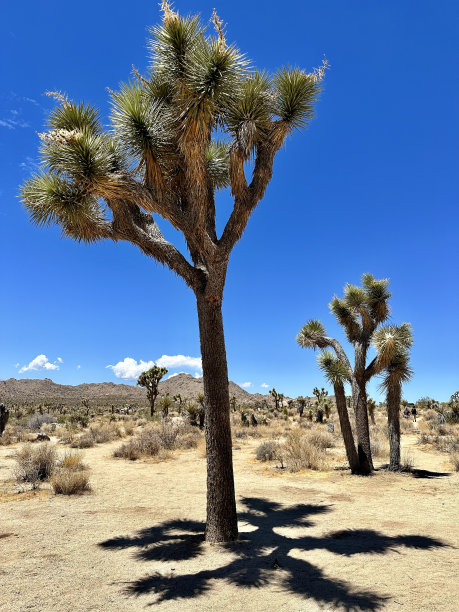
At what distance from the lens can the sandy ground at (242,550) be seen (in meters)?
4.54

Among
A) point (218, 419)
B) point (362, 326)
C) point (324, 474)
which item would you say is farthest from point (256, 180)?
point (324, 474)

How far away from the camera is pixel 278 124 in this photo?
6875 mm

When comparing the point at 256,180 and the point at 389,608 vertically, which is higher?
the point at 256,180

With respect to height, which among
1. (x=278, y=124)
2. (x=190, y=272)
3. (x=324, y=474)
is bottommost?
(x=324, y=474)

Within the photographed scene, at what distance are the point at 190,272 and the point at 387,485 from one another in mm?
8182

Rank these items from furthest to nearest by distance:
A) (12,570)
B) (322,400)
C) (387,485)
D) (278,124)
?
(322,400)
(387,485)
(278,124)
(12,570)

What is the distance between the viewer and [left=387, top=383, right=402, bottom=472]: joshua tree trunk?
12.6 m

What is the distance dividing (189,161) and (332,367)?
29.8ft

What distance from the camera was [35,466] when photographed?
10578 millimetres

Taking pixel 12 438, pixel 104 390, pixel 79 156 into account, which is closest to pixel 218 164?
pixel 79 156

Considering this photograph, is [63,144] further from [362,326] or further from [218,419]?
[362,326]

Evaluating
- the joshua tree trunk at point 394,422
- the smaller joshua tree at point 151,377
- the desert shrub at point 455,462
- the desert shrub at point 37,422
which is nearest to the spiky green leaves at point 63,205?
the joshua tree trunk at point 394,422

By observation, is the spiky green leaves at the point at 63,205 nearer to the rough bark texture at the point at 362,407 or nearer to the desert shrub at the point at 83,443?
the rough bark texture at the point at 362,407

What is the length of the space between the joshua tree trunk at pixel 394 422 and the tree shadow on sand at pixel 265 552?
5.14m
